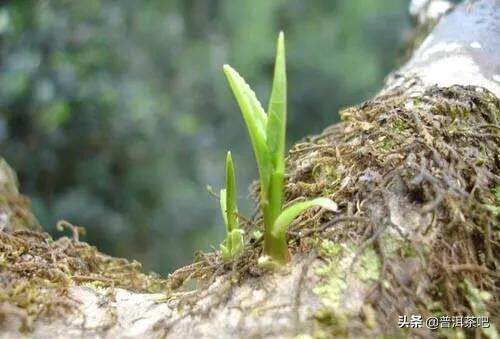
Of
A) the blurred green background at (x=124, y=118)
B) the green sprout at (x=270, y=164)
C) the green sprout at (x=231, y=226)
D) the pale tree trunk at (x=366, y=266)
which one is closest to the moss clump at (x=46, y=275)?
the pale tree trunk at (x=366, y=266)

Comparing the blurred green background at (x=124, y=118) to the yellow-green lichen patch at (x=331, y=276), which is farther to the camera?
the blurred green background at (x=124, y=118)

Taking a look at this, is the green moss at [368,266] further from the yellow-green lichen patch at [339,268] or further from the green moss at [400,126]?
the green moss at [400,126]

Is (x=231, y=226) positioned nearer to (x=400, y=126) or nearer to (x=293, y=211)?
(x=293, y=211)

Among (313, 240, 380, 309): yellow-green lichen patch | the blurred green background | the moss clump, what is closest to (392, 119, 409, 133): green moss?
(313, 240, 380, 309): yellow-green lichen patch

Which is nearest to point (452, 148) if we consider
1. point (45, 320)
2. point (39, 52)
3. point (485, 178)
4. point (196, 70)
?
point (485, 178)

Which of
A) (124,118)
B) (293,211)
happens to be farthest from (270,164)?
(124,118)

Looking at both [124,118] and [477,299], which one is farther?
[124,118]

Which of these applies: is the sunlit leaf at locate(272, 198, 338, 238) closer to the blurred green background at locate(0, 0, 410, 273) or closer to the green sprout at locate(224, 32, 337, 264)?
the green sprout at locate(224, 32, 337, 264)
